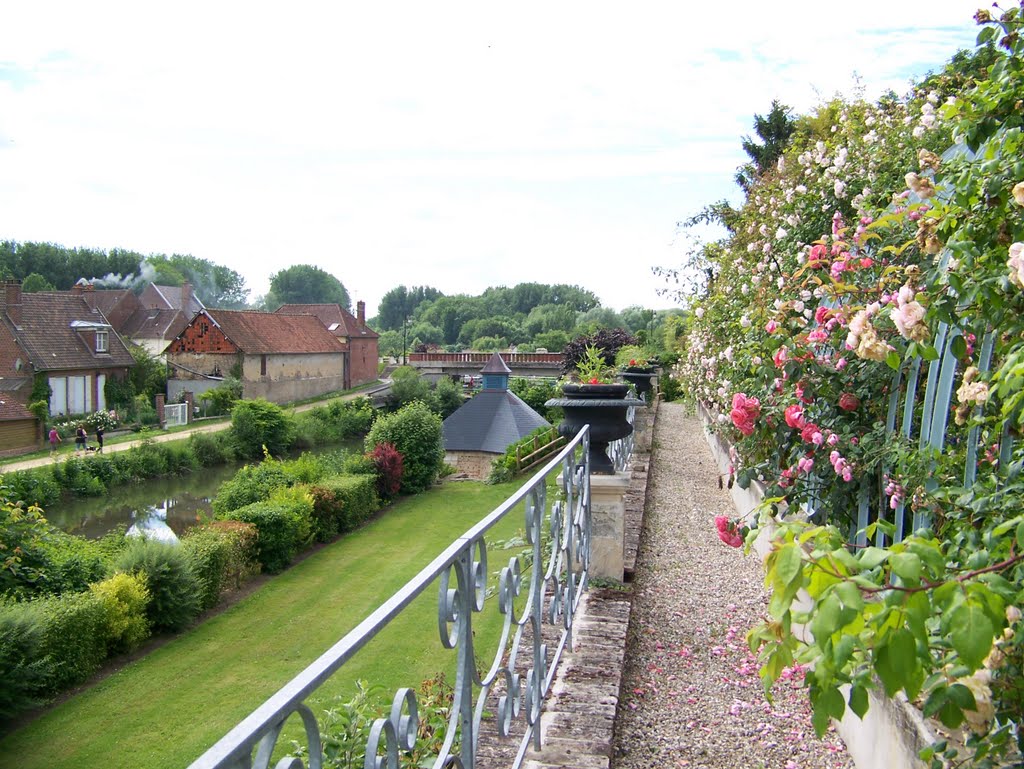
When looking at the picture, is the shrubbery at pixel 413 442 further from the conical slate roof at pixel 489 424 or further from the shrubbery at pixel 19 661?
the shrubbery at pixel 19 661

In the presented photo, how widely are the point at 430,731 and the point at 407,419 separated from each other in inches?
1021

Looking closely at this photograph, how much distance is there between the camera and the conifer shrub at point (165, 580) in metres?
14.7

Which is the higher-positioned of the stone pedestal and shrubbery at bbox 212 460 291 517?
the stone pedestal

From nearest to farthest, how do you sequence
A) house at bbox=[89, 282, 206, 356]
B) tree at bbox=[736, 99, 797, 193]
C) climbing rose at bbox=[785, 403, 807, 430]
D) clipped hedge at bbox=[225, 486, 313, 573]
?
climbing rose at bbox=[785, 403, 807, 430], clipped hedge at bbox=[225, 486, 313, 573], tree at bbox=[736, 99, 797, 193], house at bbox=[89, 282, 206, 356]

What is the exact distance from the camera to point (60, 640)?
12.3 meters

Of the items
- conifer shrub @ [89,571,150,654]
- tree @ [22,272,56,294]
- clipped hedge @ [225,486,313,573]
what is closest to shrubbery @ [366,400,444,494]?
clipped hedge @ [225,486,313,573]

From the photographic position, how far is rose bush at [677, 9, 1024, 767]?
4.10 ft

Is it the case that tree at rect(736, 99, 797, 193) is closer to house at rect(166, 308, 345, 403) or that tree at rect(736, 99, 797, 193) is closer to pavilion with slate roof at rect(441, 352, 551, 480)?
pavilion with slate roof at rect(441, 352, 551, 480)

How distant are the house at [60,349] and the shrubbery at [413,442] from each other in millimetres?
14996

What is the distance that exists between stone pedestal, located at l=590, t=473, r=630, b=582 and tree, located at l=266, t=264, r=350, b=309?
362 ft

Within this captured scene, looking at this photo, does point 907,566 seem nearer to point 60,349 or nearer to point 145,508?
point 145,508

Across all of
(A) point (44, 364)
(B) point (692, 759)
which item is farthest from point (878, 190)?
(A) point (44, 364)

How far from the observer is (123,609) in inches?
535

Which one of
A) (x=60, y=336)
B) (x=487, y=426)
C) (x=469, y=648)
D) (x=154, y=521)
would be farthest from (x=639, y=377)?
(x=60, y=336)
